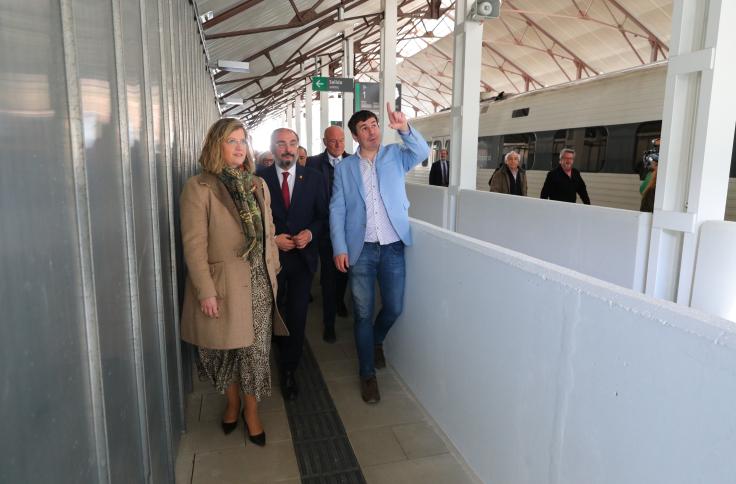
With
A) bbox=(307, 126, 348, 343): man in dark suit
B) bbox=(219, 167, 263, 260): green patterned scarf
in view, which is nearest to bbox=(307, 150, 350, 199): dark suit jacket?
bbox=(307, 126, 348, 343): man in dark suit

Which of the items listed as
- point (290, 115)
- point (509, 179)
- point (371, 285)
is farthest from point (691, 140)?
point (290, 115)

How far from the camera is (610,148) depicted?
862 cm

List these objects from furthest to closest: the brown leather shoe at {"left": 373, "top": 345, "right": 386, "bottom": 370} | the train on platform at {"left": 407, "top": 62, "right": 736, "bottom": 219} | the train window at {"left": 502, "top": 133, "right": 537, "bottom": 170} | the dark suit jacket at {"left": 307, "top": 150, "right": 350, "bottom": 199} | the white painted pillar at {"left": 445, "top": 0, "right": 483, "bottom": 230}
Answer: the train window at {"left": 502, "top": 133, "right": 537, "bottom": 170}, the train on platform at {"left": 407, "top": 62, "right": 736, "bottom": 219}, the white painted pillar at {"left": 445, "top": 0, "right": 483, "bottom": 230}, the dark suit jacket at {"left": 307, "top": 150, "right": 350, "bottom": 199}, the brown leather shoe at {"left": 373, "top": 345, "right": 386, "bottom": 370}

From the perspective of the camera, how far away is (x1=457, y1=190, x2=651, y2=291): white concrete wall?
4.16 metres

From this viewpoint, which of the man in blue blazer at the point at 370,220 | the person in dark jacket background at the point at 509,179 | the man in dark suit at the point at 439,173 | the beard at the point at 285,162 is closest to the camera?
the man in blue blazer at the point at 370,220

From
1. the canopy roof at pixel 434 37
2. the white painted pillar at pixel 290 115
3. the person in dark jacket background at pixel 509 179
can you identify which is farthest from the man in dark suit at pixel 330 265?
the white painted pillar at pixel 290 115

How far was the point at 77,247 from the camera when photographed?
1242mm

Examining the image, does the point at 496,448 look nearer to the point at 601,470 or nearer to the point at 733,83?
the point at 601,470

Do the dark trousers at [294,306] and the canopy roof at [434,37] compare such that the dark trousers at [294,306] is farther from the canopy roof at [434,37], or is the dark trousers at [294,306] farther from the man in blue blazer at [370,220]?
the canopy roof at [434,37]

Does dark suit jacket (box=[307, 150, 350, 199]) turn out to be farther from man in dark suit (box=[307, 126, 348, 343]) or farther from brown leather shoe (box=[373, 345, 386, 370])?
brown leather shoe (box=[373, 345, 386, 370])

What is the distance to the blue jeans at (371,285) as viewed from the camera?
11.9ft

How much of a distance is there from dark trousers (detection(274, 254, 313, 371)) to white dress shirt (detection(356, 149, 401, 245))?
545 mm

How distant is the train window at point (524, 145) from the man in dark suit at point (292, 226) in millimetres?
7892

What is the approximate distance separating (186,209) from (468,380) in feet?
5.66
